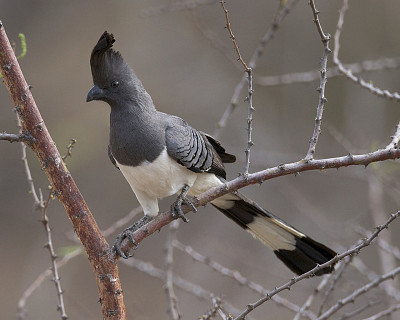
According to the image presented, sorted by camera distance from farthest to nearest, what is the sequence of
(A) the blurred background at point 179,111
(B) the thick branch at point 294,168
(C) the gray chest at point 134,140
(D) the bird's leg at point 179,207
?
1. (A) the blurred background at point 179,111
2. (C) the gray chest at point 134,140
3. (D) the bird's leg at point 179,207
4. (B) the thick branch at point 294,168

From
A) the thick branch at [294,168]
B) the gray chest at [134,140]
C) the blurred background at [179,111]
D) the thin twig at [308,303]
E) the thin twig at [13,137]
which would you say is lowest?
the thin twig at [308,303]

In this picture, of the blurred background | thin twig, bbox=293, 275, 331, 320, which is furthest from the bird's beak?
the blurred background

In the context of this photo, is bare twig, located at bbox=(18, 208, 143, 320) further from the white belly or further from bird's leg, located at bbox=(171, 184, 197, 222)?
bird's leg, located at bbox=(171, 184, 197, 222)

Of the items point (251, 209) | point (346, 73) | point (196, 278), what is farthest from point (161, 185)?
point (196, 278)

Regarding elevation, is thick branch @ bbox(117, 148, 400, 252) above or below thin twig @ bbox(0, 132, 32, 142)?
below

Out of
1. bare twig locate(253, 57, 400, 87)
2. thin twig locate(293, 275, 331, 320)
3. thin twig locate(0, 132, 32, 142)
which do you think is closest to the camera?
thin twig locate(0, 132, 32, 142)

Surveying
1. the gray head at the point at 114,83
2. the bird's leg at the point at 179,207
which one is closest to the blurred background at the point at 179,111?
the gray head at the point at 114,83

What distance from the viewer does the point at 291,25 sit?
24.9ft

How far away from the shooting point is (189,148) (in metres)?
3.40

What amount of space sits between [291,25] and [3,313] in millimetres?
5159

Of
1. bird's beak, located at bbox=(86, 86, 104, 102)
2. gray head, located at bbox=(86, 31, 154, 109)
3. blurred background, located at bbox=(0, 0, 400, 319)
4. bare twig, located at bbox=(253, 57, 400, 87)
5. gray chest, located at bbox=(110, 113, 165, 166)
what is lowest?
gray chest, located at bbox=(110, 113, 165, 166)

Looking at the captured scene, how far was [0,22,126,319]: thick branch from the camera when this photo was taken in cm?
245

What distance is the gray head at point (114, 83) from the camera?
10.8 feet

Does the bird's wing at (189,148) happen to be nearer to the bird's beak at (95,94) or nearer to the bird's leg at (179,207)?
the bird's leg at (179,207)
